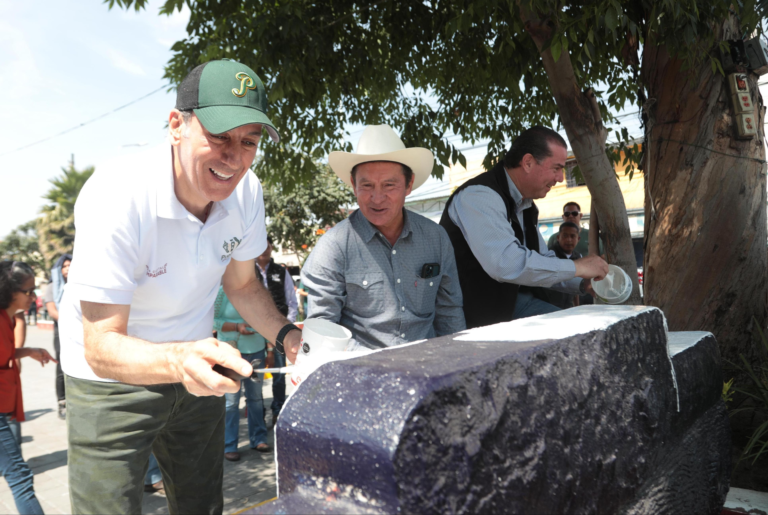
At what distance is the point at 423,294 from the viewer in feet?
8.36

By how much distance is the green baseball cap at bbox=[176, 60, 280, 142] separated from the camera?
172 centimetres

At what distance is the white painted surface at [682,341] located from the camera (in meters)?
2.18

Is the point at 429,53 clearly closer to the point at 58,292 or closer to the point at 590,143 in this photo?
the point at 590,143

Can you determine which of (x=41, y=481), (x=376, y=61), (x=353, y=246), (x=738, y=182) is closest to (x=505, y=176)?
(x=353, y=246)

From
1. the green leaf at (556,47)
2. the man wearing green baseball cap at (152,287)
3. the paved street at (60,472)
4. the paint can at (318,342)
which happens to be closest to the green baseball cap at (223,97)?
the man wearing green baseball cap at (152,287)

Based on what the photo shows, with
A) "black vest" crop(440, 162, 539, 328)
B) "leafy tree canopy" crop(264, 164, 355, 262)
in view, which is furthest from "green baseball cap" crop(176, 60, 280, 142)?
"leafy tree canopy" crop(264, 164, 355, 262)

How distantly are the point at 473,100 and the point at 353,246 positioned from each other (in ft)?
14.3

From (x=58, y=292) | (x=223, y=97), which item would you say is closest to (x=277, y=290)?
(x=58, y=292)

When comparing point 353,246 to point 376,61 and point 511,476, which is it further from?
point 376,61

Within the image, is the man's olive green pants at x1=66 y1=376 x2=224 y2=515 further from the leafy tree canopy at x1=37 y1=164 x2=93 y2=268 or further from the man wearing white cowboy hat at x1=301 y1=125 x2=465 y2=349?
the leafy tree canopy at x1=37 y1=164 x2=93 y2=268

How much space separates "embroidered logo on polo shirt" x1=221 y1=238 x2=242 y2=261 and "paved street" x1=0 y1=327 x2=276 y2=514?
2472mm

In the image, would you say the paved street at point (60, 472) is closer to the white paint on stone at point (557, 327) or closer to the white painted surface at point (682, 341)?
the white paint on stone at point (557, 327)

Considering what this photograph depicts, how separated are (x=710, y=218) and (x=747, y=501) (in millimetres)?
1710

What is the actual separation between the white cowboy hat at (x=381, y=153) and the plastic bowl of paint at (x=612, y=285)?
3.92ft
